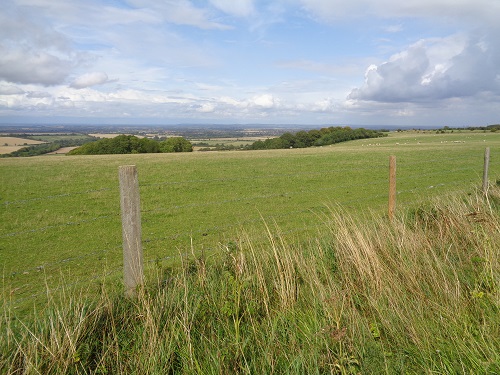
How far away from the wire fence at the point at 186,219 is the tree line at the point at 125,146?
4436 centimetres

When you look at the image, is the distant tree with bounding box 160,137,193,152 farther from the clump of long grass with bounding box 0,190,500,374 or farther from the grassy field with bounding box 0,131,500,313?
the clump of long grass with bounding box 0,190,500,374

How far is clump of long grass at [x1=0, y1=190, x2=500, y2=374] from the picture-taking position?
3.51 meters

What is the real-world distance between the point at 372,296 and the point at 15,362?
356 cm

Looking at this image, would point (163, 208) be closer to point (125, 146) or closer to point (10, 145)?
point (125, 146)

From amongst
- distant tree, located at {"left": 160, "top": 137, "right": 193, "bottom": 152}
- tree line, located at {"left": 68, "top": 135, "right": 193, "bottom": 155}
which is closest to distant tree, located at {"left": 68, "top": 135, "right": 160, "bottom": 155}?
tree line, located at {"left": 68, "top": 135, "right": 193, "bottom": 155}

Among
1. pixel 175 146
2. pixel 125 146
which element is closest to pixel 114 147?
pixel 125 146

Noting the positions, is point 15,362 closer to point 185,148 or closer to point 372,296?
point 372,296

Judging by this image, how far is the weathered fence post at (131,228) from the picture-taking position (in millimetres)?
4836

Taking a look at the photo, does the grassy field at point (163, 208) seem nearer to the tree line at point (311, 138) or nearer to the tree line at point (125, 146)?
the tree line at point (125, 146)

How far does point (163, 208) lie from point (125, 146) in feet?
180

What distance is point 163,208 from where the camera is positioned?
51.1ft

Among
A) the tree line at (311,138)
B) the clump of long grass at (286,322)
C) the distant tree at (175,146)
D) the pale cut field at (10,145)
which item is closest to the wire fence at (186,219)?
the clump of long grass at (286,322)

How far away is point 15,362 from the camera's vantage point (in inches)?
140

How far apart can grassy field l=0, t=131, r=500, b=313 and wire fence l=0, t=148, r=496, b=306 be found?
38mm
